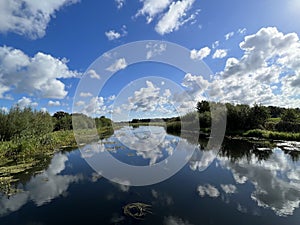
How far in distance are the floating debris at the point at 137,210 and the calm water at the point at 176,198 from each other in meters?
0.20

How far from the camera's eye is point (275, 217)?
20.9 feet

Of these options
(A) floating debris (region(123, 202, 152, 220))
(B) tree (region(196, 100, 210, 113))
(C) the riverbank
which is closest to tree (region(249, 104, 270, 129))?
(C) the riverbank

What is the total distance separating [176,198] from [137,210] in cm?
182

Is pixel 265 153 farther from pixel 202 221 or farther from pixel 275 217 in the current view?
pixel 202 221

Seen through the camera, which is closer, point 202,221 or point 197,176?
point 202,221

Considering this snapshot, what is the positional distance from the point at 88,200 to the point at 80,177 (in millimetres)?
3732

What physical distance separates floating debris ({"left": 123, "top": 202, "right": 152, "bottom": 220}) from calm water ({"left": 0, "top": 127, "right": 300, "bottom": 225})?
20 centimetres

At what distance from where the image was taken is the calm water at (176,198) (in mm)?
6523

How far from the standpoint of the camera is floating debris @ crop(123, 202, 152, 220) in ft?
21.8

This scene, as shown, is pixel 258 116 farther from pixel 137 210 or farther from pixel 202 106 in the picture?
pixel 137 210

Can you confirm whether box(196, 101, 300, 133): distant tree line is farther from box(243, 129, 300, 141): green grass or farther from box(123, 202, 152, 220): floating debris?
box(123, 202, 152, 220): floating debris

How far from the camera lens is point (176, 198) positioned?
8.09 m

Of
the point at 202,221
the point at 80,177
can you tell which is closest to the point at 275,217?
the point at 202,221

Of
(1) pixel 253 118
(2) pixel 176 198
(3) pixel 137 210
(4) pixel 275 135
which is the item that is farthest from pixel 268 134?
(3) pixel 137 210
